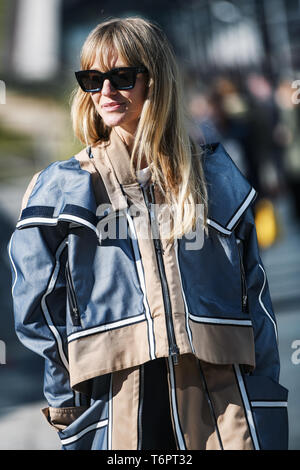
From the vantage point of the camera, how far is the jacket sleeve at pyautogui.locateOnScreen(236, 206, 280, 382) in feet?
8.38

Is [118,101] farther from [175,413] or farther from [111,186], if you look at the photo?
[175,413]

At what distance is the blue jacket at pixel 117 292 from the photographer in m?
2.33

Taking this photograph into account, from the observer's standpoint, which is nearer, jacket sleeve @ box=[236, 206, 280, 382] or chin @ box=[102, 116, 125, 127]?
chin @ box=[102, 116, 125, 127]

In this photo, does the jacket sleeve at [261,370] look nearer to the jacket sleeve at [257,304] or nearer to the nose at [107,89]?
the jacket sleeve at [257,304]

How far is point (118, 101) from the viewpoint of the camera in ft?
8.05

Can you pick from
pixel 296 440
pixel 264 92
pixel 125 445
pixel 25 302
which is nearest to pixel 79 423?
pixel 125 445

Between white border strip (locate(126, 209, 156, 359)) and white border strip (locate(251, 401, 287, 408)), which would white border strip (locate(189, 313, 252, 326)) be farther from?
white border strip (locate(251, 401, 287, 408))

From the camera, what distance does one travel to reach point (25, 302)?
2.41m

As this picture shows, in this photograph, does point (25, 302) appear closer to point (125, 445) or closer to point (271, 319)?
point (125, 445)

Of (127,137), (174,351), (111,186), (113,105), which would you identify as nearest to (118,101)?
(113,105)

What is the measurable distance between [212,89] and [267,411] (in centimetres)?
823

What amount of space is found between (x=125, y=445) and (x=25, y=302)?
0.50 meters

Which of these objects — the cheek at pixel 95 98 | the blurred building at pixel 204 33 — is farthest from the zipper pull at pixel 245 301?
the blurred building at pixel 204 33

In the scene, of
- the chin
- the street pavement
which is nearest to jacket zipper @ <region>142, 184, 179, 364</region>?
the chin
